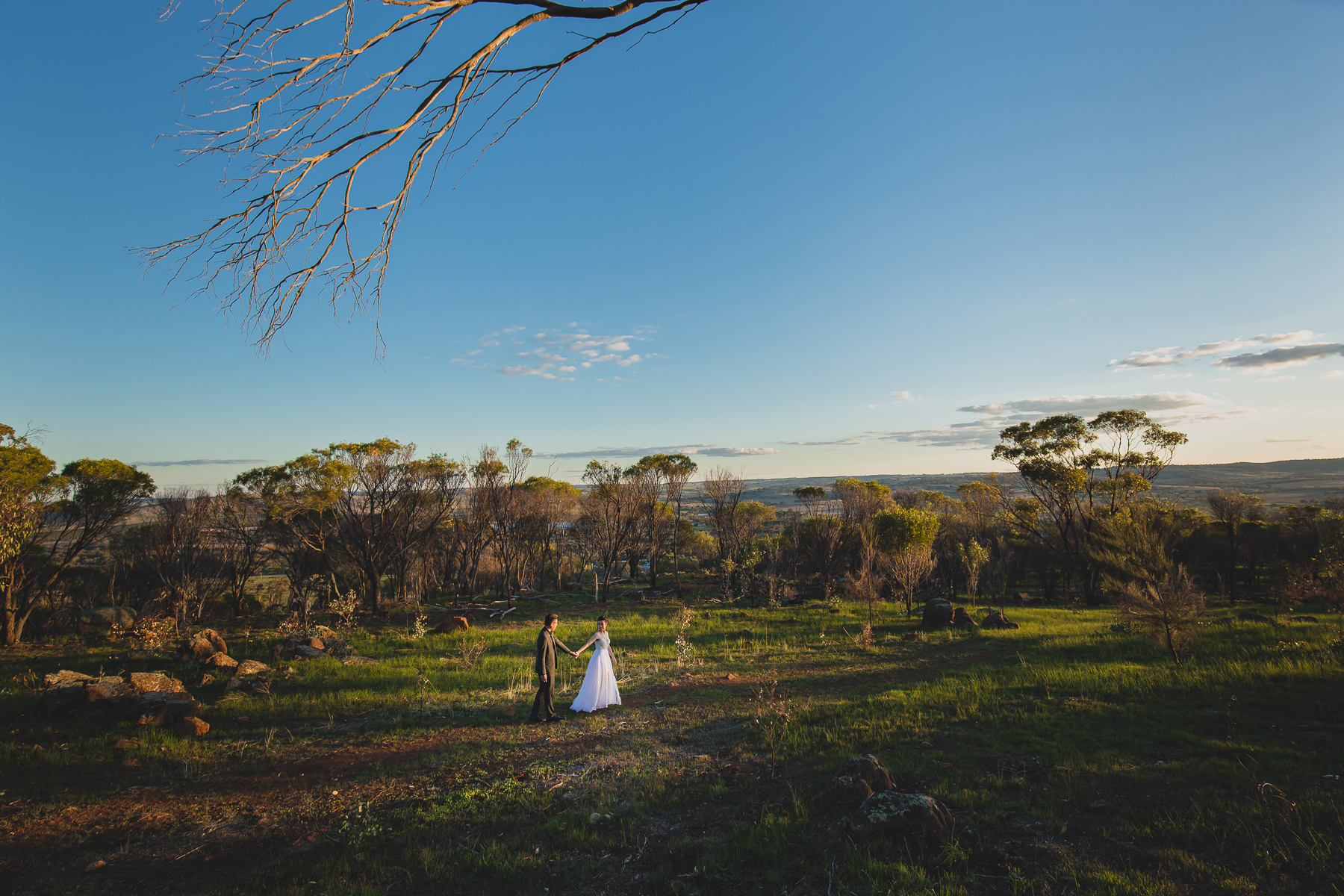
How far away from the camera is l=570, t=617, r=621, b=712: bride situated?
9352 mm

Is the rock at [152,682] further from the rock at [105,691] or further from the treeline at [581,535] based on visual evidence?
the treeline at [581,535]

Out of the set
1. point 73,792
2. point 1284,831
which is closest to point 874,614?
point 1284,831

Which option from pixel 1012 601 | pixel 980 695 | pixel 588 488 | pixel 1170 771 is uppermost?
pixel 588 488

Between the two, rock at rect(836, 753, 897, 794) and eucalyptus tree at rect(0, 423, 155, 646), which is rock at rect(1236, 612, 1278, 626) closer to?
rock at rect(836, 753, 897, 794)

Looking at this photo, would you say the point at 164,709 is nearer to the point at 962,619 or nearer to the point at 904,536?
the point at 962,619

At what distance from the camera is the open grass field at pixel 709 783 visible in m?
4.19

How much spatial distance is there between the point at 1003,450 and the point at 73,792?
3764cm

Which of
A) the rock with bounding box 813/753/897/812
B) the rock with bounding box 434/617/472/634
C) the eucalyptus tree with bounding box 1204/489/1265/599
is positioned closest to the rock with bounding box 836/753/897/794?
the rock with bounding box 813/753/897/812

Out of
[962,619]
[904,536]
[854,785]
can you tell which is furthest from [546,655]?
[904,536]

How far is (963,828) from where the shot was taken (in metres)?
4.61

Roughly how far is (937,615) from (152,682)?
67.8ft

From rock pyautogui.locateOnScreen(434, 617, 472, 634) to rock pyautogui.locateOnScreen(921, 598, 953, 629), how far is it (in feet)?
53.2

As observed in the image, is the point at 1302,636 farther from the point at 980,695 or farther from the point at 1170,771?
the point at 1170,771

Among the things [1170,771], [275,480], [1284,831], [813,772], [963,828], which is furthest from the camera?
[275,480]
